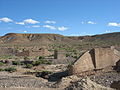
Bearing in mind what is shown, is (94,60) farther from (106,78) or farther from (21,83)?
(21,83)

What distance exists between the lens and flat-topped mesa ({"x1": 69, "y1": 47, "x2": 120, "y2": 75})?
17450 millimetres

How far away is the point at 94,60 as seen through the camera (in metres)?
18.1

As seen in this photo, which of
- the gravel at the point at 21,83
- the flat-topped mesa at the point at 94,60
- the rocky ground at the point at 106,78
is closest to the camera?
the rocky ground at the point at 106,78

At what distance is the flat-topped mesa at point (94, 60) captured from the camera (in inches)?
687

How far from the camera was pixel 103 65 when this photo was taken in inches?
722

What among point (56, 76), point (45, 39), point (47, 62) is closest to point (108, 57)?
point (56, 76)

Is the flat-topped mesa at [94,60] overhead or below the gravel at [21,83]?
overhead

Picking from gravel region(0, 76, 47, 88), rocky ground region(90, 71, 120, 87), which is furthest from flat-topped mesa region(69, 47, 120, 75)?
gravel region(0, 76, 47, 88)

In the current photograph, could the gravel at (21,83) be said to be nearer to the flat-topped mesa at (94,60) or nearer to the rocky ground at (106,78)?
the flat-topped mesa at (94,60)

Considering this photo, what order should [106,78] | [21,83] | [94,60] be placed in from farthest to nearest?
1. [94,60]
2. [21,83]
3. [106,78]

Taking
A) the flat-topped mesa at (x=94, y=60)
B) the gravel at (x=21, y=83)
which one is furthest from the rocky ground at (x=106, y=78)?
the gravel at (x=21, y=83)

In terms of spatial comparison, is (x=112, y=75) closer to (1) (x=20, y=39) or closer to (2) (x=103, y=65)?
(2) (x=103, y=65)

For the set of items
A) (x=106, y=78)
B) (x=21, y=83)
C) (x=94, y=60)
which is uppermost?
(x=94, y=60)

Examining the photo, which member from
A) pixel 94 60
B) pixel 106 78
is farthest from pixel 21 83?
pixel 106 78
